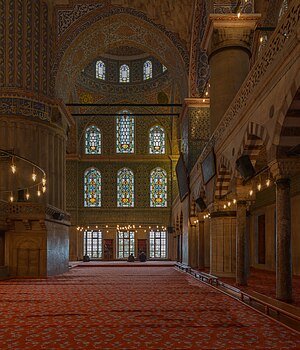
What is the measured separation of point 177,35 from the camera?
1834 centimetres

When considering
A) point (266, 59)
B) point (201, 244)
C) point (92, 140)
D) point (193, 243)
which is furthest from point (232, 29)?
point (92, 140)

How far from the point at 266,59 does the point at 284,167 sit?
151cm

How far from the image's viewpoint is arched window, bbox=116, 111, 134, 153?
2819 cm

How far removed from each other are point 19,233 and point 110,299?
652 cm

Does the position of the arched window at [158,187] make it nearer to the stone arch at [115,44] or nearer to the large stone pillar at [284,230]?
the stone arch at [115,44]

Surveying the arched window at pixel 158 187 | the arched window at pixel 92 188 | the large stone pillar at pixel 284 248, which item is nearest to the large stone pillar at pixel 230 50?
the large stone pillar at pixel 284 248

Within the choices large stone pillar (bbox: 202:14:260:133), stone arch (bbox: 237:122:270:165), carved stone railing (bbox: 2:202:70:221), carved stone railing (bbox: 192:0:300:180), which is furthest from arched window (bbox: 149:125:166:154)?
stone arch (bbox: 237:122:270:165)

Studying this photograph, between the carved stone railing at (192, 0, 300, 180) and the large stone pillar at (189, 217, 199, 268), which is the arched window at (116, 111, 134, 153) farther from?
the carved stone railing at (192, 0, 300, 180)

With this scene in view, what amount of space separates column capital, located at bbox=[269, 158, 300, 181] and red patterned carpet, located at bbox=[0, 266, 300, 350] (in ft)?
6.39

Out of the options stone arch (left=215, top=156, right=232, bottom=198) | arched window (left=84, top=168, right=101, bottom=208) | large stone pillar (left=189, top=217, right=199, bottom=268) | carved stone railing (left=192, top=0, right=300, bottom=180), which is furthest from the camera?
arched window (left=84, top=168, right=101, bottom=208)

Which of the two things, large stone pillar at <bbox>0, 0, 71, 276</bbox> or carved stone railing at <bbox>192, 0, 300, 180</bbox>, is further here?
large stone pillar at <bbox>0, 0, 71, 276</bbox>

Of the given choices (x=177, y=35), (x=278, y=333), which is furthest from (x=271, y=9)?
(x=278, y=333)

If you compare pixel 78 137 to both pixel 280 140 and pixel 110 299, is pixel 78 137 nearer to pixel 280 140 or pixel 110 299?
pixel 110 299

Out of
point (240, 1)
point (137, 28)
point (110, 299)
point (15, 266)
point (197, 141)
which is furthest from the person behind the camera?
point (137, 28)
